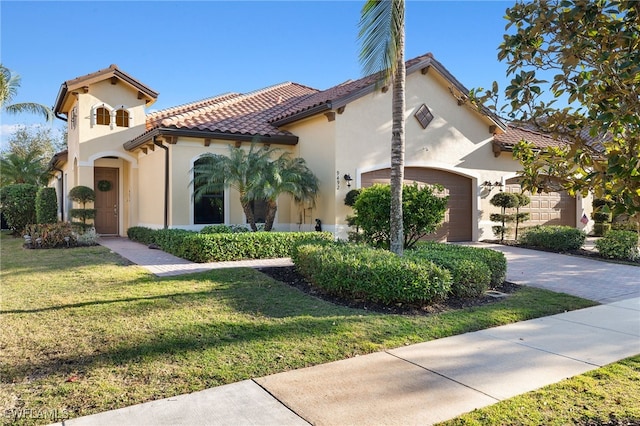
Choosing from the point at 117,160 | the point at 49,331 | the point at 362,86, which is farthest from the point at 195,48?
the point at 49,331

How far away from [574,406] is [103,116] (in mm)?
18304

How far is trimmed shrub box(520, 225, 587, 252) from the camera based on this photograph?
561 inches

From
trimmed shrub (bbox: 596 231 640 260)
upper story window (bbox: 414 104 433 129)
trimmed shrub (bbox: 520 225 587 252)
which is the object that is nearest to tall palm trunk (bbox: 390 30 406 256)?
upper story window (bbox: 414 104 433 129)

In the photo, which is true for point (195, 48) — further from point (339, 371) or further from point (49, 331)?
point (339, 371)

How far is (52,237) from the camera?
14180mm

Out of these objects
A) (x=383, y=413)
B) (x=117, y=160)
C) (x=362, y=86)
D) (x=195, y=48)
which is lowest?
(x=383, y=413)

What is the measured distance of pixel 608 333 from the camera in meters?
5.91

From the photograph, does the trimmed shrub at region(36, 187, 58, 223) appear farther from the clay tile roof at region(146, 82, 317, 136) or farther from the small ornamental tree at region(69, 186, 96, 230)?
the clay tile roof at region(146, 82, 317, 136)

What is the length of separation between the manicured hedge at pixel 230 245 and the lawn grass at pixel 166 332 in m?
2.10

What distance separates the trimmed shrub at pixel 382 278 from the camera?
6734 mm

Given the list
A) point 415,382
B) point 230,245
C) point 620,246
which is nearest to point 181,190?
point 230,245

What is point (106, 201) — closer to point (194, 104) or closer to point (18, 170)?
point (194, 104)

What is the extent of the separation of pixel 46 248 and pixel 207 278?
8183 mm

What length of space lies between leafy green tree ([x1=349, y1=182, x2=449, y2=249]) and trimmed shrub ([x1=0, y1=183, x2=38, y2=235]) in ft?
52.5
